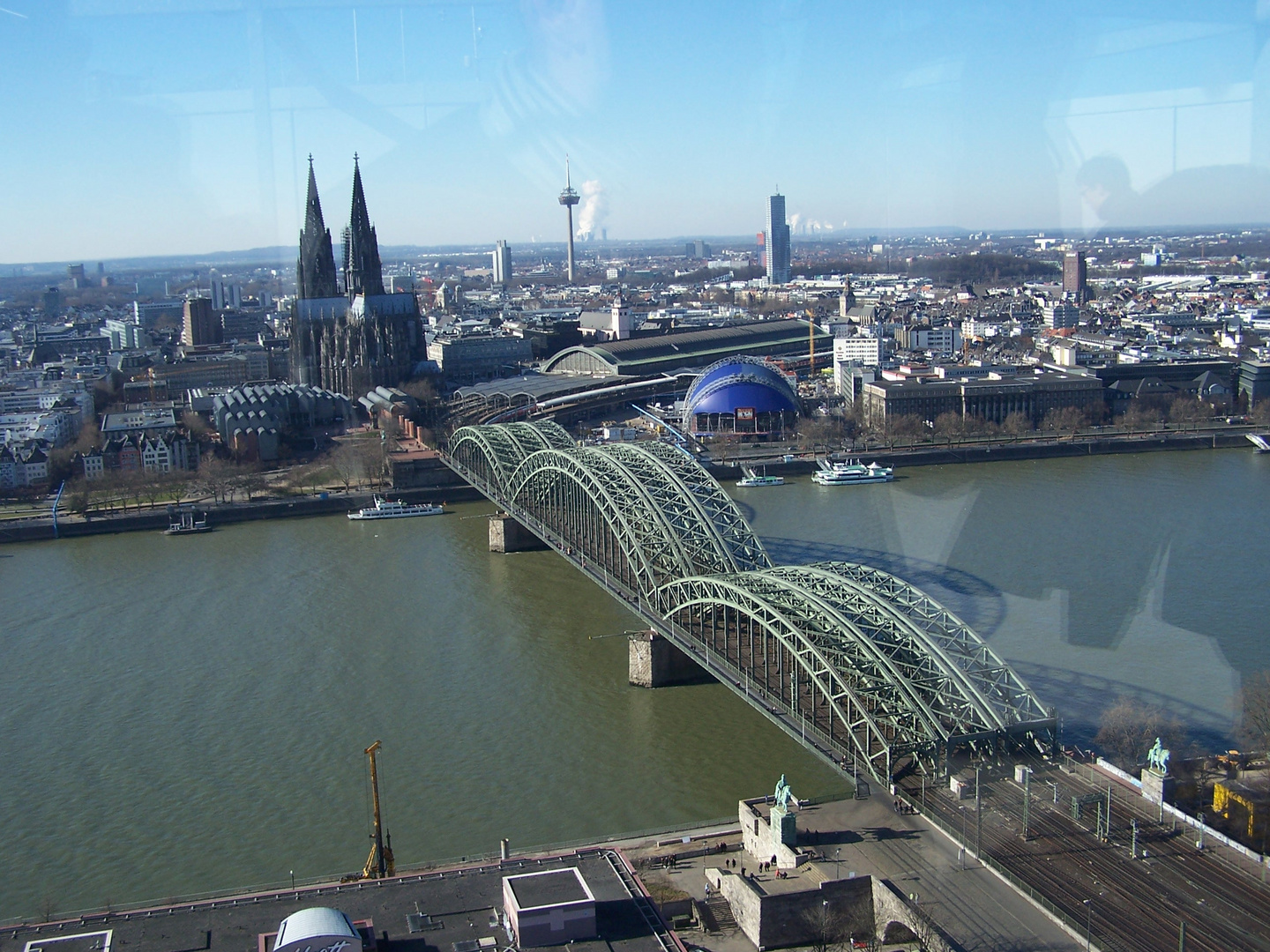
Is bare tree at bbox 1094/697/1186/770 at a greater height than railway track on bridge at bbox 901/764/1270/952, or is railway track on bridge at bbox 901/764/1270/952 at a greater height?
railway track on bridge at bbox 901/764/1270/952

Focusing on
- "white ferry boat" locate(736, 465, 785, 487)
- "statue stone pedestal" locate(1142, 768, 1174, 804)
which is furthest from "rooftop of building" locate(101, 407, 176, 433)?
"statue stone pedestal" locate(1142, 768, 1174, 804)

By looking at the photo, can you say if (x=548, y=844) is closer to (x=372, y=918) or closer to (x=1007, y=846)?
(x=372, y=918)

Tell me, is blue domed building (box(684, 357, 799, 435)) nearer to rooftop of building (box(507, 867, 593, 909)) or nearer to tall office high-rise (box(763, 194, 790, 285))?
tall office high-rise (box(763, 194, 790, 285))

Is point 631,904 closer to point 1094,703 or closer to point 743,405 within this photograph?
point 1094,703

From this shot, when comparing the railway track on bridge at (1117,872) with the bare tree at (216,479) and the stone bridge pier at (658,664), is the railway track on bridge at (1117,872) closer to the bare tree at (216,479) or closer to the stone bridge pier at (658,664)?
the stone bridge pier at (658,664)

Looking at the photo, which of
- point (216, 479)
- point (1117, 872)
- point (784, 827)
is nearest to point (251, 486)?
point (216, 479)

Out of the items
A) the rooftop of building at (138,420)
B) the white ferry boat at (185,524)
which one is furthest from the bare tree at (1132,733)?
the rooftop of building at (138,420)
